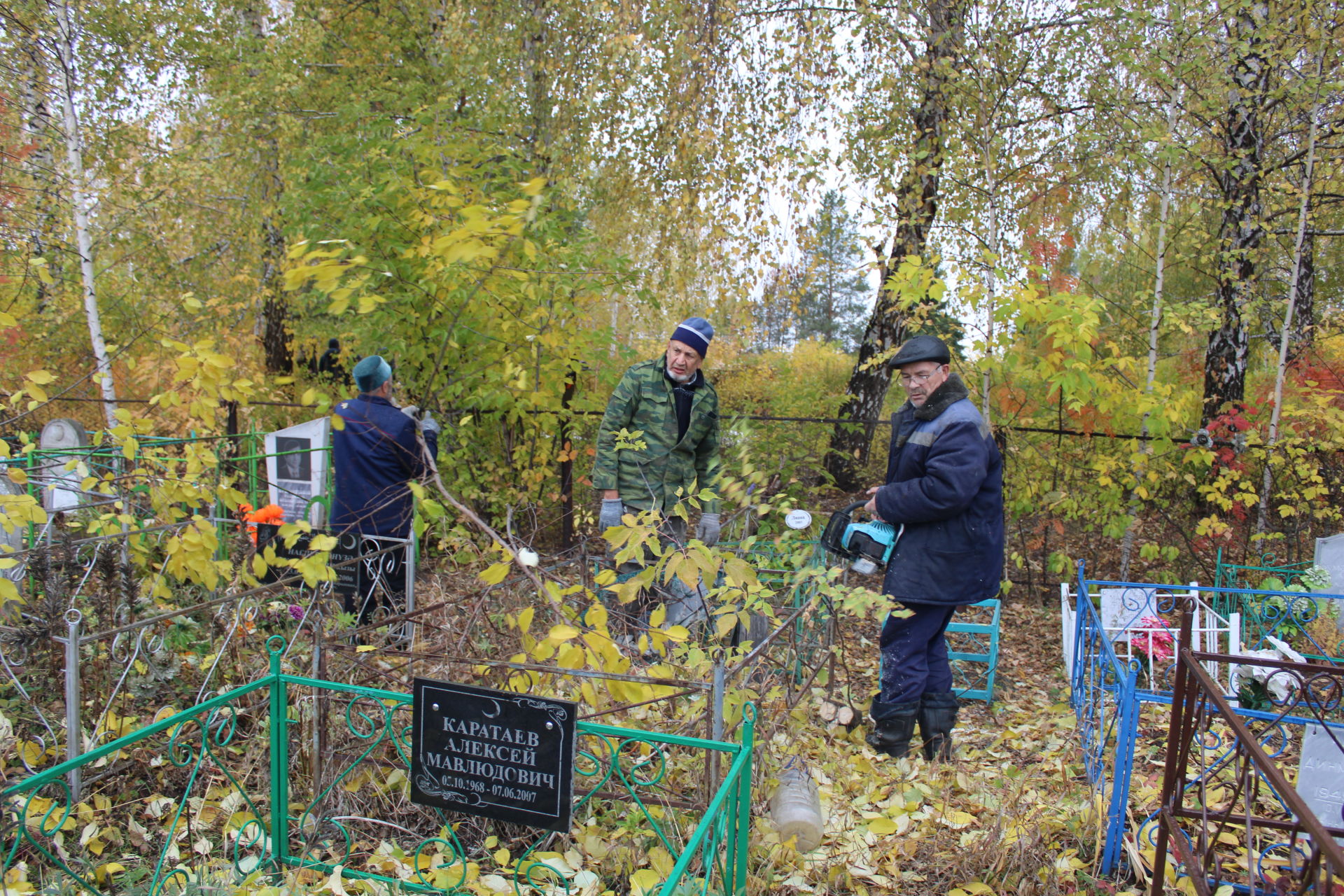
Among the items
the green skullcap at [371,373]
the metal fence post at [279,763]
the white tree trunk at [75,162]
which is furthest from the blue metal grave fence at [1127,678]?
the white tree trunk at [75,162]

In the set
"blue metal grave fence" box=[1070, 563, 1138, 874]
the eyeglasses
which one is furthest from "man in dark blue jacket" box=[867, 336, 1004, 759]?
"blue metal grave fence" box=[1070, 563, 1138, 874]

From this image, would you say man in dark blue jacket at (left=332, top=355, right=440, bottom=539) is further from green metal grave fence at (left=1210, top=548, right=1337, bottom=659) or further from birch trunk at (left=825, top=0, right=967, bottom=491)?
green metal grave fence at (left=1210, top=548, right=1337, bottom=659)

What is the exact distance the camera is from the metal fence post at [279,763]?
8.41 ft

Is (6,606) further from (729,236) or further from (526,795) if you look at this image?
(729,236)

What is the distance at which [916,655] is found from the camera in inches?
137

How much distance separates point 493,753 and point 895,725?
1.91 meters

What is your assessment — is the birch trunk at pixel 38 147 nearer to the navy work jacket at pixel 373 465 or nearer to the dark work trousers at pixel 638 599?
the navy work jacket at pixel 373 465

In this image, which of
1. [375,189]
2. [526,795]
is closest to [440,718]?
[526,795]

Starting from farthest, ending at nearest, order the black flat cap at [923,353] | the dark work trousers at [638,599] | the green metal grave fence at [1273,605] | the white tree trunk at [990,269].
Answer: the white tree trunk at [990,269] < the green metal grave fence at [1273,605] < the dark work trousers at [638,599] < the black flat cap at [923,353]

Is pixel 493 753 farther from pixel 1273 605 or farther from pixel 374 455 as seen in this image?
pixel 1273 605

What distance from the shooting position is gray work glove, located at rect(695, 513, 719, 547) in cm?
423

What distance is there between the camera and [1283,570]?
17.2ft

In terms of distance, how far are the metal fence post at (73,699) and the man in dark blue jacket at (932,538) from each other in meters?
2.95

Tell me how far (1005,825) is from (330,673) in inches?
96.6
